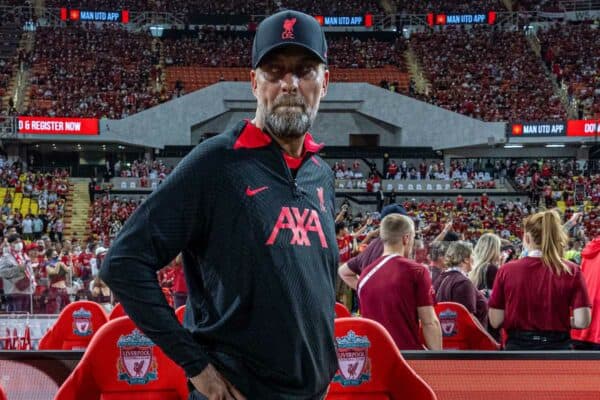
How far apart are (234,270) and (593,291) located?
347 cm

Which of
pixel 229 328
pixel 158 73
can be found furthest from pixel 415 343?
pixel 158 73

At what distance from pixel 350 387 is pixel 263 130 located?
131 cm

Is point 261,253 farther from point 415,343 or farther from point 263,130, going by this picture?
point 415,343

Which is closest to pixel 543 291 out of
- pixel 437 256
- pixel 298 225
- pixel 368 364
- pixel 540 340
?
pixel 540 340

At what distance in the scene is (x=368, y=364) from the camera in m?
2.68

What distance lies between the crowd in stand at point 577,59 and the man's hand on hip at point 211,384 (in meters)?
32.5

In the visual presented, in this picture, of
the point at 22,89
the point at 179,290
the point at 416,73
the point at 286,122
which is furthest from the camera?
the point at 416,73

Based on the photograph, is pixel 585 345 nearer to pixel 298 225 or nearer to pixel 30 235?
pixel 298 225

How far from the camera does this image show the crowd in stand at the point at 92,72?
31438 mm

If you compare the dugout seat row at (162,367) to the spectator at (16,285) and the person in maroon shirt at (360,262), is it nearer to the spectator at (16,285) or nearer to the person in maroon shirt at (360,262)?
the person in maroon shirt at (360,262)

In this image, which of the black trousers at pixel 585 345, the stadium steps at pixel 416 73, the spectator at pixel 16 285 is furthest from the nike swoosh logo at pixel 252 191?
the stadium steps at pixel 416 73

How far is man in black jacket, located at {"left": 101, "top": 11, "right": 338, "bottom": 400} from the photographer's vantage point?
64.7 inches

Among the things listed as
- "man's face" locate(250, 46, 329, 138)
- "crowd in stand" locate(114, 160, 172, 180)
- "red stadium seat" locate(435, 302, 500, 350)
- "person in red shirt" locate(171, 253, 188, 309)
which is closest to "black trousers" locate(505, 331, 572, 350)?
"red stadium seat" locate(435, 302, 500, 350)

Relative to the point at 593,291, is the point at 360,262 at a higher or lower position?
higher
